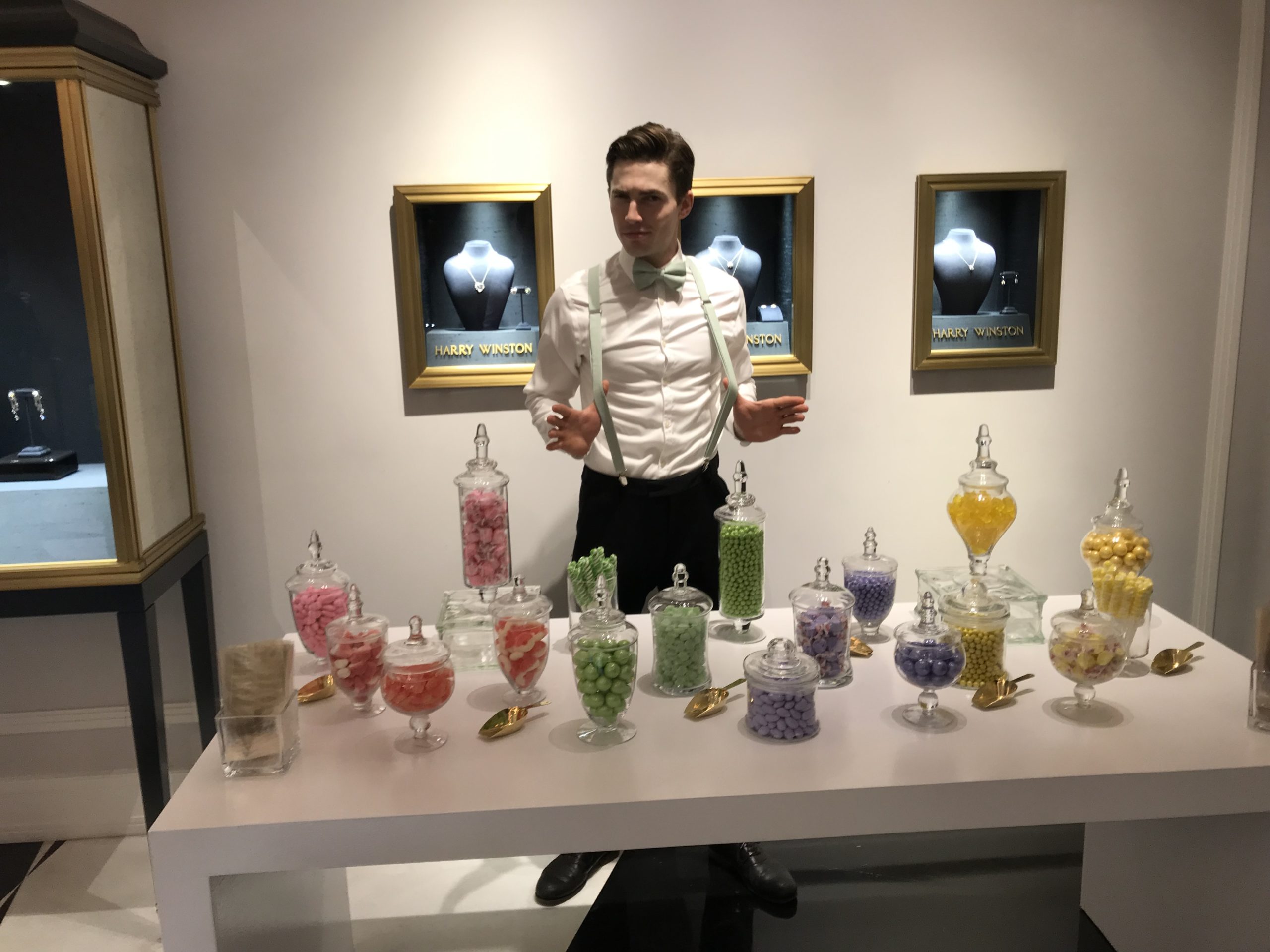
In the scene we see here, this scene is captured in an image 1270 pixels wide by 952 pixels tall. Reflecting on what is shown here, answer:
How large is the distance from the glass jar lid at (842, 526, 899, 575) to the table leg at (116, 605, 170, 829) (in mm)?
1815

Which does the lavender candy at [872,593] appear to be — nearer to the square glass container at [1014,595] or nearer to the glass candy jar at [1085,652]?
the square glass container at [1014,595]

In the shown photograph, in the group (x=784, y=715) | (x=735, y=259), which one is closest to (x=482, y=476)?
(x=784, y=715)

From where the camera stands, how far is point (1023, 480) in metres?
3.34

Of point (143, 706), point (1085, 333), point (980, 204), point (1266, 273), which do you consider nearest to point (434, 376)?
point (143, 706)

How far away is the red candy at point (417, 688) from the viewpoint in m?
1.67

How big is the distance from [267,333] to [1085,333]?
262 cm

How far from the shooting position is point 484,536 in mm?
2141

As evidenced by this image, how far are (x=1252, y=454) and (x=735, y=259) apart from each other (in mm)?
1842

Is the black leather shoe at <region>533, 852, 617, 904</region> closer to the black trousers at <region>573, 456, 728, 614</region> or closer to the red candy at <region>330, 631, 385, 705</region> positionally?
the black trousers at <region>573, 456, 728, 614</region>

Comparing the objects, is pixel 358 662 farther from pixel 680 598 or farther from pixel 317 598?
pixel 680 598

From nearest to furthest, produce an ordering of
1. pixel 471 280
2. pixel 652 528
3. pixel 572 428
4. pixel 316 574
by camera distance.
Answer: pixel 316 574, pixel 572 428, pixel 652 528, pixel 471 280

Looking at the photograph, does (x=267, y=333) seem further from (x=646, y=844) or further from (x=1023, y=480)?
(x=1023, y=480)

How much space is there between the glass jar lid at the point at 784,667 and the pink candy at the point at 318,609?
0.86 m

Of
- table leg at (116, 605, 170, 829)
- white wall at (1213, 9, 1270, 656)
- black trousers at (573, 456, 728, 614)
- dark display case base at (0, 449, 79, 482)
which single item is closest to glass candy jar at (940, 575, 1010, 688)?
black trousers at (573, 456, 728, 614)
